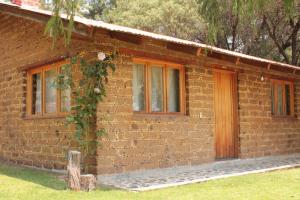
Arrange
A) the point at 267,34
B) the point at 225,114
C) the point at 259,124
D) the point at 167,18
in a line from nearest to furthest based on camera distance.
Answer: the point at 225,114, the point at 259,124, the point at 267,34, the point at 167,18

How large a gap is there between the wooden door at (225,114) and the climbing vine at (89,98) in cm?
396

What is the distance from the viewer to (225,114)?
39.7ft

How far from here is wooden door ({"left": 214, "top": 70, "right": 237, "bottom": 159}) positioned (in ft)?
38.9

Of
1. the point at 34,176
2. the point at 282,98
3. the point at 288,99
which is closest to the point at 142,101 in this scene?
the point at 34,176

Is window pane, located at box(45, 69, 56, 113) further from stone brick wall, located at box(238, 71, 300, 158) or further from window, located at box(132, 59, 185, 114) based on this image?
stone brick wall, located at box(238, 71, 300, 158)

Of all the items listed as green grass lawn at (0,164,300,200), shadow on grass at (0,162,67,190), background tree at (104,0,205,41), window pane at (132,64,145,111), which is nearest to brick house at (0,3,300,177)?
window pane at (132,64,145,111)

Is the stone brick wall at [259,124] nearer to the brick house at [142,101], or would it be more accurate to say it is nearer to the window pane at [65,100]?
the brick house at [142,101]

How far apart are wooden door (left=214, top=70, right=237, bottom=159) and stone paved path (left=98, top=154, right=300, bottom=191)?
42 cm

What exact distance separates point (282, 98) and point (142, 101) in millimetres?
6381

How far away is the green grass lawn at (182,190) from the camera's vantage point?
6.76 meters

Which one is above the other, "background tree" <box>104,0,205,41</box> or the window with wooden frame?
"background tree" <box>104,0,205,41</box>

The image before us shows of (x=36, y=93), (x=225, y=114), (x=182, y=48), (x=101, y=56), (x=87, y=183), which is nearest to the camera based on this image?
(x=87, y=183)

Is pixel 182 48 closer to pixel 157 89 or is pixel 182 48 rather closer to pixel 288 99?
pixel 157 89

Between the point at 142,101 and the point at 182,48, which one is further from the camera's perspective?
the point at 182,48
